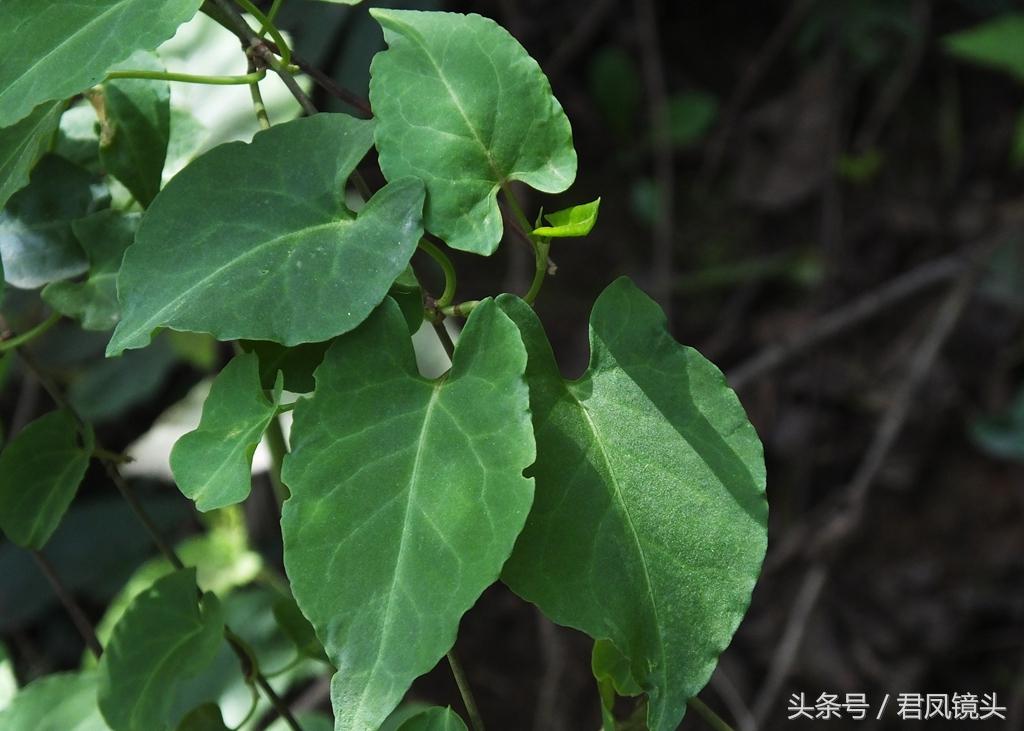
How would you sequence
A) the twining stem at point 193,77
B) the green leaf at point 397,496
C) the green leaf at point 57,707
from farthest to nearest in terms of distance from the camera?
the green leaf at point 57,707 < the twining stem at point 193,77 < the green leaf at point 397,496

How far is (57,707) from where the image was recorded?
0.83m

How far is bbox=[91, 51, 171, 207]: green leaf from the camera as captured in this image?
64cm

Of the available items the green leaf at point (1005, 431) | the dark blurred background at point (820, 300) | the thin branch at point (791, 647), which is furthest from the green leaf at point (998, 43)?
the thin branch at point (791, 647)

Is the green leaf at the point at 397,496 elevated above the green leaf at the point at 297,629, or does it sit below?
above

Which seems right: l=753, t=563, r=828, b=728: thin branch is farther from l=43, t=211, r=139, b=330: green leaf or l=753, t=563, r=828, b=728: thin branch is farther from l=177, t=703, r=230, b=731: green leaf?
l=43, t=211, r=139, b=330: green leaf

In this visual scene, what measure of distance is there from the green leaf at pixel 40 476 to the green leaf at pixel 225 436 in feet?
0.65

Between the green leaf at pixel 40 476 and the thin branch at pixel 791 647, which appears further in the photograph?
the thin branch at pixel 791 647

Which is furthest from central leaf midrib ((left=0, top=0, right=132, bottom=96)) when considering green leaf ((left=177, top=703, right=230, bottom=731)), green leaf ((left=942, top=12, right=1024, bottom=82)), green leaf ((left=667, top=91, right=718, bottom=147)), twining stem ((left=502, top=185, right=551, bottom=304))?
green leaf ((left=667, top=91, right=718, bottom=147))

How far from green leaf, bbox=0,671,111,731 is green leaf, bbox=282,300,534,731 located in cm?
47

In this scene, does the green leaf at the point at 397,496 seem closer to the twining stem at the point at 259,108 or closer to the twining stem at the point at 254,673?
the twining stem at the point at 259,108

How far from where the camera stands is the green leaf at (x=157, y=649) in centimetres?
67

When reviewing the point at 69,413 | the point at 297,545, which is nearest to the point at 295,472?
the point at 297,545

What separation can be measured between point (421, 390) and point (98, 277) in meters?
0.29

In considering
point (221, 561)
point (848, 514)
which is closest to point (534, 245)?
point (221, 561)
